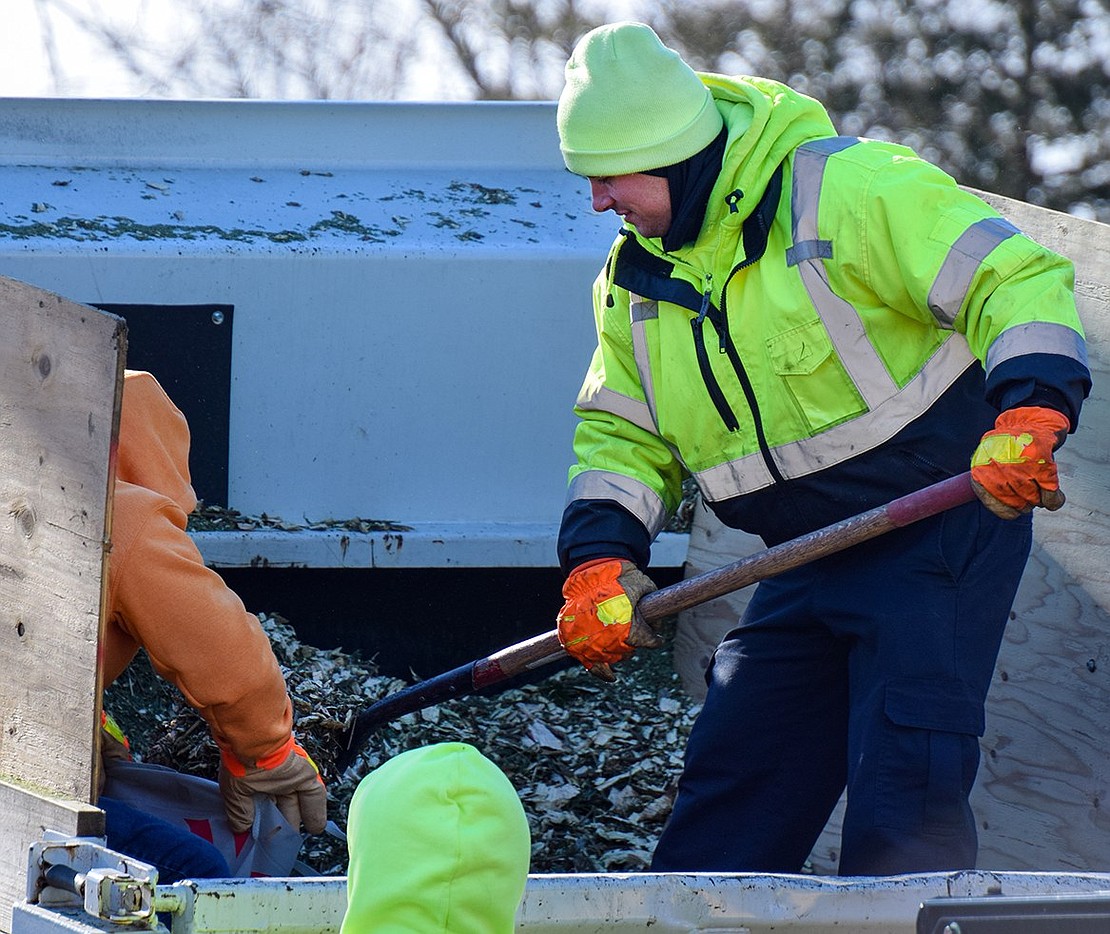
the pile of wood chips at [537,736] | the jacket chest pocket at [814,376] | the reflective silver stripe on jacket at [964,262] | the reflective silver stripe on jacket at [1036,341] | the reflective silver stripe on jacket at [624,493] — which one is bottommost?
the pile of wood chips at [537,736]

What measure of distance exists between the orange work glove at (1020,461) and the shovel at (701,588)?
0.24ft

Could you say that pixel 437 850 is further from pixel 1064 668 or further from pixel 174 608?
pixel 1064 668

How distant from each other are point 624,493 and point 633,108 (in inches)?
29.0

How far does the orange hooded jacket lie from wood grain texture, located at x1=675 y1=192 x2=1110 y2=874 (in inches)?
60.9

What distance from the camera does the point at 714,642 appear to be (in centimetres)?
401

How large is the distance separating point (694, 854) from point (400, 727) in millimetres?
1057

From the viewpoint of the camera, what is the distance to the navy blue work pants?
104 inches

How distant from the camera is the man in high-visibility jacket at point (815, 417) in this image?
257 centimetres

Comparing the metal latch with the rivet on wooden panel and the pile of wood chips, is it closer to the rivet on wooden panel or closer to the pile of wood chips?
the rivet on wooden panel

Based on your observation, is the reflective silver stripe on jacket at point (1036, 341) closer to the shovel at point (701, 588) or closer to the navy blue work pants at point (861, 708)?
the shovel at point (701, 588)

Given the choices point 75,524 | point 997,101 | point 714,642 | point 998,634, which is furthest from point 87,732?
point 997,101

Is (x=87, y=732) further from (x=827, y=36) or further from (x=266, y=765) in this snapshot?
(x=827, y=36)

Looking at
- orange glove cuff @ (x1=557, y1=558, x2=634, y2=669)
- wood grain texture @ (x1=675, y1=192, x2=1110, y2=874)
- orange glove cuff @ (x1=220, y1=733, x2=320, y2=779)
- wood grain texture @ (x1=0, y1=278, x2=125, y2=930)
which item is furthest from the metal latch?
wood grain texture @ (x1=675, y1=192, x2=1110, y2=874)

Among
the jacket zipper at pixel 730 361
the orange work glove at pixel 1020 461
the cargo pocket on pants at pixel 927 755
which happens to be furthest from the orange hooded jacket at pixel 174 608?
the orange work glove at pixel 1020 461
